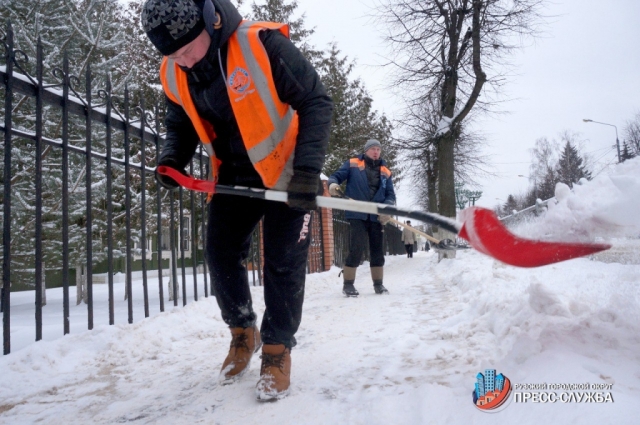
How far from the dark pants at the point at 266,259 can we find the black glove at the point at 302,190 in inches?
9.0

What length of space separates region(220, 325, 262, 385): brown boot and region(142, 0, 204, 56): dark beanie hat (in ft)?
4.63

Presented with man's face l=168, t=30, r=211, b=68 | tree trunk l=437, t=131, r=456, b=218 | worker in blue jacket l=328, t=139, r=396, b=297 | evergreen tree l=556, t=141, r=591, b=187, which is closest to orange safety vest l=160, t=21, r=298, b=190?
man's face l=168, t=30, r=211, b=68

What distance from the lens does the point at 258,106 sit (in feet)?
6.61

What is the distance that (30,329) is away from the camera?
129 inches

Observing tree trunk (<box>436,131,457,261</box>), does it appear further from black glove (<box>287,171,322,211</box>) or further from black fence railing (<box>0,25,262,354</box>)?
black glove (<box>287,171,322,211</box>)

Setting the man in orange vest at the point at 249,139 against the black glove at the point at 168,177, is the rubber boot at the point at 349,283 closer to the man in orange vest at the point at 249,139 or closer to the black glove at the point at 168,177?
the man in orange vest at the point at 249,139

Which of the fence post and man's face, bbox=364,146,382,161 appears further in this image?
the fence post

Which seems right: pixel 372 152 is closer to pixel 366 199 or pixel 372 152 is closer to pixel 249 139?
pixel 366 199

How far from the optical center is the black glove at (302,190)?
1.92 m

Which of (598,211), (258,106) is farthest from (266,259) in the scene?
(598,211)

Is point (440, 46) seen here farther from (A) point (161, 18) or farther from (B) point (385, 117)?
(A) point (161, 18)

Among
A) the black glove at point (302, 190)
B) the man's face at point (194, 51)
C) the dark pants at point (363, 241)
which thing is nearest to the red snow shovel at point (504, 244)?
the black glove at point (302, 190)

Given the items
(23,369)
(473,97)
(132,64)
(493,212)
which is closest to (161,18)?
(493,212)

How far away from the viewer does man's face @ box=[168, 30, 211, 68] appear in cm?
199
